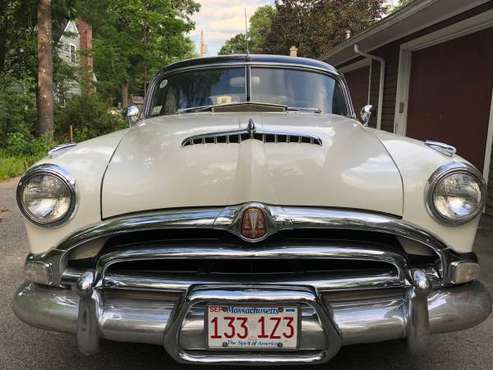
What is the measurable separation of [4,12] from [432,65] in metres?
10.9

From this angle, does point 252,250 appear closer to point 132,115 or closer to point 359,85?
point 132,115

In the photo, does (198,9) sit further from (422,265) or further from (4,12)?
(422,265)

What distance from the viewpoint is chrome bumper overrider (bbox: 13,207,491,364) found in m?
1.80

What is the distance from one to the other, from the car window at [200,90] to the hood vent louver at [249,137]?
1.03 m

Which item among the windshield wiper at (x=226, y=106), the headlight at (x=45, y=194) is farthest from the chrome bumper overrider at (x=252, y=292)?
the windshield wiper at (x=226, y=106)

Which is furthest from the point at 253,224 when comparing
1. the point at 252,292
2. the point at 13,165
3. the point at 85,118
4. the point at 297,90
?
the point at 85,118

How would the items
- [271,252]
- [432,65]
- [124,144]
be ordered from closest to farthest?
1. [271,252]
2. [124,144]
3. [432,65]

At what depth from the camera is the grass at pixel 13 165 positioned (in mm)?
8281

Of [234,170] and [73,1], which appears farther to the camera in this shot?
[73,1]

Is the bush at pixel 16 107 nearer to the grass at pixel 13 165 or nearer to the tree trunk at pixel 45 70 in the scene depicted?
the tree trunk at pixel 45 70

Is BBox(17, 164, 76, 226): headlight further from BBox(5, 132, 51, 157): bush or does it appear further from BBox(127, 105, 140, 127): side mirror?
BBox(5, 132, 51, 157): bush

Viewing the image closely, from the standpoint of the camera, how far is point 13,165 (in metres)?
8.72

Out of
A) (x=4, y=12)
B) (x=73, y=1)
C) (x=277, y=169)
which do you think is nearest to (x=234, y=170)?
(x=277, y=169)

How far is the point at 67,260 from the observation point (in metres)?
1.95
